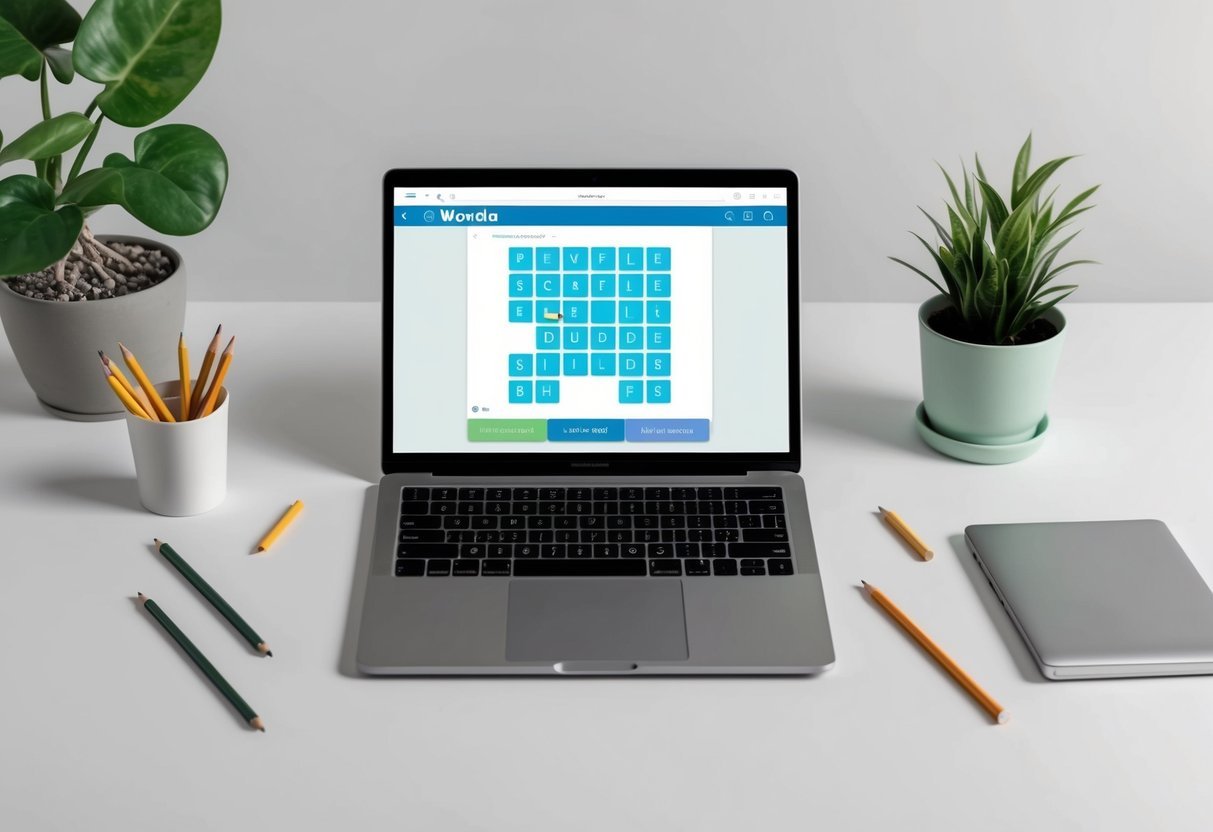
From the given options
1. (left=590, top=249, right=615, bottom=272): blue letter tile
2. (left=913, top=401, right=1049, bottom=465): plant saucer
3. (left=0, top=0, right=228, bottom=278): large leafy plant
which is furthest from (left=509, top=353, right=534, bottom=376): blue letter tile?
(left=913, top=401, right=1049, bottom=465): plant saucer

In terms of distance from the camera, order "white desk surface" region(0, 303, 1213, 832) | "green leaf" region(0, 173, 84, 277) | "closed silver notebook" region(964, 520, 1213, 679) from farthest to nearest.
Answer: "green leaf" region(0, 173, 84, 277) < "closed silver notebook" region(964, 520, 1213, 679) < "white desk surface" region(0, 303, 1213, 832)

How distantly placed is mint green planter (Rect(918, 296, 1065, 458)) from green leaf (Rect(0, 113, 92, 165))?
32.5 inches

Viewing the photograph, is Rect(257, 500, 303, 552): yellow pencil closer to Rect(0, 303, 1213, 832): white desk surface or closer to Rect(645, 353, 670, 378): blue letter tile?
Rect(0, 303, 1213, 832): white desk surface

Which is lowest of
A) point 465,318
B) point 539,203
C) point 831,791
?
point 831,791

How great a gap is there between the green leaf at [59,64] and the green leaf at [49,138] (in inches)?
3.6

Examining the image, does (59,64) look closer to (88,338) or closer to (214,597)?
(88,338)

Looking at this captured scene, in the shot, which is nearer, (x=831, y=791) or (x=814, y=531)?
(x=831, y=791)

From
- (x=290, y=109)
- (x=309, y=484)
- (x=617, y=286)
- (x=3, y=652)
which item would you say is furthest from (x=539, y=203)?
(x=3, y=652)

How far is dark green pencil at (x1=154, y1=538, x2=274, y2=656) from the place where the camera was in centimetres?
96

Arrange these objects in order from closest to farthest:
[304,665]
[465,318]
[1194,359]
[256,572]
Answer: [304,665], [256,572], [465,318], [1194,359]

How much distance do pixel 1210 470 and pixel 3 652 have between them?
1.12 meters

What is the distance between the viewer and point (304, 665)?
0.94 meters

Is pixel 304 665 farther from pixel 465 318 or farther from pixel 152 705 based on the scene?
pixel 465 318

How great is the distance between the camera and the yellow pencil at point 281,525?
1.07 meters
